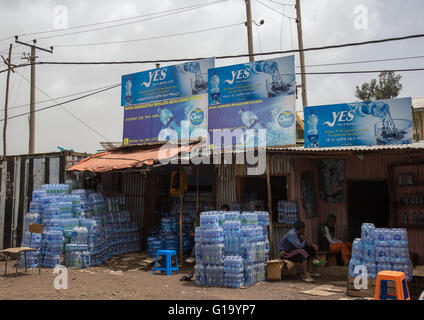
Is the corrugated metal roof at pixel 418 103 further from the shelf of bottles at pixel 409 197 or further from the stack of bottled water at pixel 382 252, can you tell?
the stack of bottled water at pixel 382 252

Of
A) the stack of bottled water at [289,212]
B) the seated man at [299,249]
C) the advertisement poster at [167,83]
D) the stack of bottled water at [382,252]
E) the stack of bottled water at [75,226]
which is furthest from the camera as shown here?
the advertisement poster at [167,83]

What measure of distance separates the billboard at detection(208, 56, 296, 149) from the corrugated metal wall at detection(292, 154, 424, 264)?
83.2 inches

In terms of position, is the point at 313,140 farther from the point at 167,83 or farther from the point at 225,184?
the point at 167,83

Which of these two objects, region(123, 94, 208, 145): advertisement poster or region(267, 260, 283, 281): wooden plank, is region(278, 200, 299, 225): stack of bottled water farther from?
region(123, 94, 208, 145): advertisement poster

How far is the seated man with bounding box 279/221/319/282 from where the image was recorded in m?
9.81

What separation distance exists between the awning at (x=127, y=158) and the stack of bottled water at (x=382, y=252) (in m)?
6.41

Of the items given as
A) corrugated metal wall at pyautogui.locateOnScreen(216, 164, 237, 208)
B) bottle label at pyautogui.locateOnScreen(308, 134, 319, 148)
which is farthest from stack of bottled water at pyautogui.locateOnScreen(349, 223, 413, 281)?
bottle label at pyautogui.locateOnScreen(308, 134, 319, 148)

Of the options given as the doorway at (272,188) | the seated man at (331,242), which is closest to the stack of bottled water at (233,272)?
the seated man at (331,242)

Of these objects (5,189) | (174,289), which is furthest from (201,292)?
(5,189)

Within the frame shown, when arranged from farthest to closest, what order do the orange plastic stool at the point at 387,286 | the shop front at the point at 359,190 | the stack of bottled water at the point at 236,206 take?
the stack of bottled water at the point at 236,206 < the shop front at the point at 359,190 < the orange plastic stool at the point at 387,286

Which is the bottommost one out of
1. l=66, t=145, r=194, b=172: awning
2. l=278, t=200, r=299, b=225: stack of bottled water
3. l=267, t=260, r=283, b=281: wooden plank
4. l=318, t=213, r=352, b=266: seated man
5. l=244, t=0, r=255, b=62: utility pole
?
l=267, t=260, r=283, b=281: wooden plank

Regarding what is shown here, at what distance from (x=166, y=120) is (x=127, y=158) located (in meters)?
3.59

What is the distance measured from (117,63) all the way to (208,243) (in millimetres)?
7504

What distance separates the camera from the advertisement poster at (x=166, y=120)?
16.4 m
